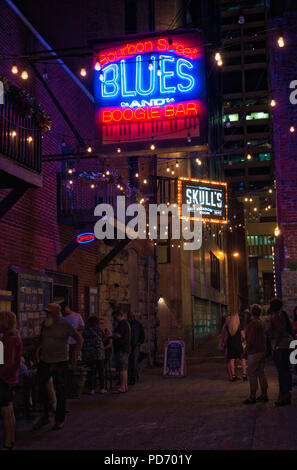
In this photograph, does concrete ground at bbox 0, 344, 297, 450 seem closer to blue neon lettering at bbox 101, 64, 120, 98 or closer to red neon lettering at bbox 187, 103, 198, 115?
red neon lettering at bbox 187, 103, 198, 115

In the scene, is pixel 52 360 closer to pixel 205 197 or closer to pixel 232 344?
pixel 232 344

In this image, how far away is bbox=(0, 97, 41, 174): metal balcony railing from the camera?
11.3 meters

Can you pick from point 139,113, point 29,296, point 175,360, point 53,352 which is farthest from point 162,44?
point 53,352

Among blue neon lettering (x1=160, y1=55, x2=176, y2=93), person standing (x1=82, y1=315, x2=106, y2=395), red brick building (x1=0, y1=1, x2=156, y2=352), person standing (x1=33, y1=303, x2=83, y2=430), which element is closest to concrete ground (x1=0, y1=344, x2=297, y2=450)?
person standing (x1=33, y1=303, x2=83, y2=430)

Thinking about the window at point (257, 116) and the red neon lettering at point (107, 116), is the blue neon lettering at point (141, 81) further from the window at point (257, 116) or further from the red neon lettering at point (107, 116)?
the window at point (257, 116)

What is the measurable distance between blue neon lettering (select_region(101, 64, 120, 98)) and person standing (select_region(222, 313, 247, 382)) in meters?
6.26

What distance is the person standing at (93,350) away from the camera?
12.8 metres

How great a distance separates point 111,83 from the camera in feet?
48.5

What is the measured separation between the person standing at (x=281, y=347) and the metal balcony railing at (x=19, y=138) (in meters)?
5.51

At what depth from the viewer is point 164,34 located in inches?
564

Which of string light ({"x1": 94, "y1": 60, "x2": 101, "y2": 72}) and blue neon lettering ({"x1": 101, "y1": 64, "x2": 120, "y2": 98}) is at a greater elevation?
string light ({"x1": 94, "y1": 60, "x2": 101, "y2": 72})

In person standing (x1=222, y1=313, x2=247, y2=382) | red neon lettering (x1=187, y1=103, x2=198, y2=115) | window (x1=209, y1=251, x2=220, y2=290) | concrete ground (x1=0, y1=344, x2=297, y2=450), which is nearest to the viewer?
concrete ground (x1=0, y1=344, x2=297, y2=450)

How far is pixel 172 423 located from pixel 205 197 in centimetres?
1406

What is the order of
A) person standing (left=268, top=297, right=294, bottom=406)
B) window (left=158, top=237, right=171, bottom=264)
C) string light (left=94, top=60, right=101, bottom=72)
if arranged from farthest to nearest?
window (left=158, top=237, right=171, bottom=264) → string light (left=94, top=60, right=101, bottom=72) → person standing (left=268, top=297, right=294, bottom=406)
